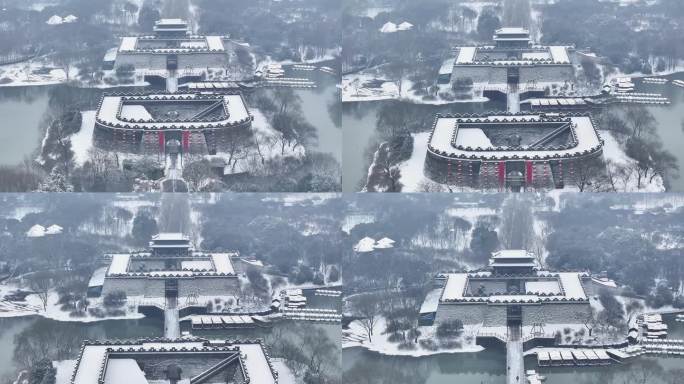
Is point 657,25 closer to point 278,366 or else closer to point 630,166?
point 630,166

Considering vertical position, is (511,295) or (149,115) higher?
(149,115)

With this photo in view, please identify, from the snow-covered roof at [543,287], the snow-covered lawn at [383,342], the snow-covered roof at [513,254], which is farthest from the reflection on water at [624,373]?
the snow-covered roof at [513,254]

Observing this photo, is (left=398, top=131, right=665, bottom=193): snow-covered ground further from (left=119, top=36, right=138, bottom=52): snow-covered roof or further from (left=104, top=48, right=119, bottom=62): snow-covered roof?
(left=104, top=48, right=119, bottom=62): snow-covered roof

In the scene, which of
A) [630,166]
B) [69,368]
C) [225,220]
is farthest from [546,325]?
[69,368]


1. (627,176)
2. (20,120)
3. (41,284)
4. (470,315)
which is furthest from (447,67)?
(41,284)

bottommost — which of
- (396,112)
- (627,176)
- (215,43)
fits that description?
(627,176)

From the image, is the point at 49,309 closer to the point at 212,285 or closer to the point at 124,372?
the point at 124,372

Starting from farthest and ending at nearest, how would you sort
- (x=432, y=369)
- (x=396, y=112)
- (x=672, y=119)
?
(x=396, y=112) → (x=672, y=119) → (x=432, y=369)

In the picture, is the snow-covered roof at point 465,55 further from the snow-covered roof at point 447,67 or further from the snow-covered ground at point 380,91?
the snow-covered ground at point 380,91
